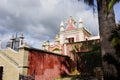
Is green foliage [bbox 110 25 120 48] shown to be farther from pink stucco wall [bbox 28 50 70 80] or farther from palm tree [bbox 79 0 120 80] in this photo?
pink stucco wall [bbox 28 50 70 80]

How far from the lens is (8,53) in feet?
73.4

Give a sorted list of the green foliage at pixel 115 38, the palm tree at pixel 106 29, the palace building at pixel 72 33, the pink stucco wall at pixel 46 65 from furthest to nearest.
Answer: the palace building at pixel 72 33, the pink stucco wall at pixel 46 65, the green foliage at pixel 115 38, the palm tree at pixel 106 29

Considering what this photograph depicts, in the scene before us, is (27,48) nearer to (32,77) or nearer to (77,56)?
(32,77)

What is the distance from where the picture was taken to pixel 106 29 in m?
10.1

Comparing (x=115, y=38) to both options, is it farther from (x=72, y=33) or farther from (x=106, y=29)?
(x=72, y=33)

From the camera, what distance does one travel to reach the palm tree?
9.48m

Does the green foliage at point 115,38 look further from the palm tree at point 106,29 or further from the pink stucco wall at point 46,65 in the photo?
the pink stucco wall at point 46,65

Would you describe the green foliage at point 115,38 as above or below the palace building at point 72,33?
below

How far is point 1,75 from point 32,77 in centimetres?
357

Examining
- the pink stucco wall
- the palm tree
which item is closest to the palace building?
the pink stucco wall

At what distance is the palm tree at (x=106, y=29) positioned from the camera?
9.48 meters

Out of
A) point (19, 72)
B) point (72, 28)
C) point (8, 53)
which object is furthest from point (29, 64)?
point (72, 28)

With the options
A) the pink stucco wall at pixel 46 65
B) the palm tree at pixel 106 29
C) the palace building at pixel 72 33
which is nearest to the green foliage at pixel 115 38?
the palm tree at pixel 106 29

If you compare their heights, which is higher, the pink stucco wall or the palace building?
the palace building
